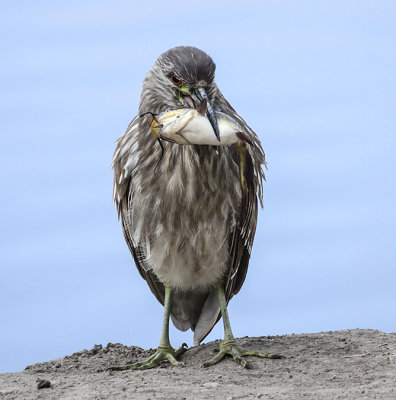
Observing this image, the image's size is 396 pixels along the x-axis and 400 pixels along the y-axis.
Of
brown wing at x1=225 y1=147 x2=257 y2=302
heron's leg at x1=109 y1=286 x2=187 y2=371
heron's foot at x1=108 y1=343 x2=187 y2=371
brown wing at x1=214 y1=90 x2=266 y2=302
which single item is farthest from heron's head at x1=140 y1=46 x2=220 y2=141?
heron's foot at x1=108 y1=343 x2=187 y2=371

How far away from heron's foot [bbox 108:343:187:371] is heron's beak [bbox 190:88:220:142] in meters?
2.21

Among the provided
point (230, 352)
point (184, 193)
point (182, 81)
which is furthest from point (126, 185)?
point (230, 352)

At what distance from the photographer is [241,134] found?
237 inches

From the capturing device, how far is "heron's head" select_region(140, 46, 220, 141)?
6.30m

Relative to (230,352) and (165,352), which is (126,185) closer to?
(165,352)

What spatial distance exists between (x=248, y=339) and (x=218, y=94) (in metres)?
2.34

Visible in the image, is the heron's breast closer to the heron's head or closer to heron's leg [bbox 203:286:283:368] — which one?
the heron's head

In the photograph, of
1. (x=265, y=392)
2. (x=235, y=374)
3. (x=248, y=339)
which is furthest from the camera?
(x=248, y=339)

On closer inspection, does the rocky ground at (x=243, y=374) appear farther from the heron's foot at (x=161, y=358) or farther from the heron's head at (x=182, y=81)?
the heron's head at (x=182, y=81)

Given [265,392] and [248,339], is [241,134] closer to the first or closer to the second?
[265,392]

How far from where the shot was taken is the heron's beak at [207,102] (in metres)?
5.95

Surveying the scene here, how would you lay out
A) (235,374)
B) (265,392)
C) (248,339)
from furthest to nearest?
(248,339), (235,374), (265,392)

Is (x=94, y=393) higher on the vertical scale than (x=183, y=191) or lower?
lower

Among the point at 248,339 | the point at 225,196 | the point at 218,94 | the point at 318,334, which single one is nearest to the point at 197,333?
the point at 248,339
